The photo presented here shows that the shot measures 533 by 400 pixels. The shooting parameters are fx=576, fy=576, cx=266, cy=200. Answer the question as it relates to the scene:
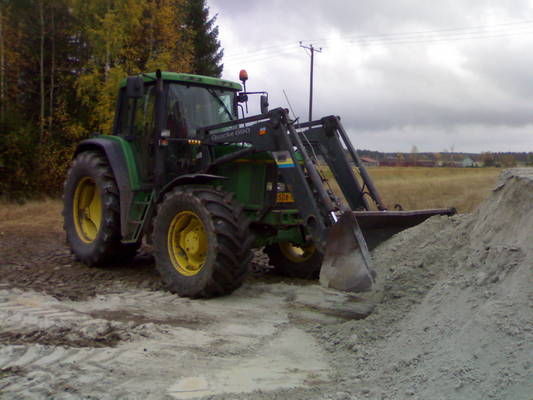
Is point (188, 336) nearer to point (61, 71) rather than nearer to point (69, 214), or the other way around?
point (69, 214)

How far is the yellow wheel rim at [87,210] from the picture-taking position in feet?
26.5

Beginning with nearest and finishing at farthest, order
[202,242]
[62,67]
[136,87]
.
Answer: [202,242] < [136,87] < [62,67]

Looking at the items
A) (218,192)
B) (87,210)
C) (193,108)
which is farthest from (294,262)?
(87,210)

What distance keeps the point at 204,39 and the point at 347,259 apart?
2637 cm

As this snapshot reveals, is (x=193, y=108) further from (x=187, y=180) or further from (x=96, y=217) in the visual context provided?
(x=96, y=217)

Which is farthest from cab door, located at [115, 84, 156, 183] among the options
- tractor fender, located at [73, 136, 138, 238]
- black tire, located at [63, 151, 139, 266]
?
black tire, located at [63, 151, 139, 266]

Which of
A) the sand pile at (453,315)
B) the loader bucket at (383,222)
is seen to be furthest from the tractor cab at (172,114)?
the sand pile at (453,315)

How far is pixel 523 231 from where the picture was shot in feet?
14.1

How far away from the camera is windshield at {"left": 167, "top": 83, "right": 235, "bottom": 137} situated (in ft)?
22.4

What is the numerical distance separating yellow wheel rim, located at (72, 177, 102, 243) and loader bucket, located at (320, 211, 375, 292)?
4249 mm

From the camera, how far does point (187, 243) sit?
6.31 meters

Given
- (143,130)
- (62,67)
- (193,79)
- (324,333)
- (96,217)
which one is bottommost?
(324,333)

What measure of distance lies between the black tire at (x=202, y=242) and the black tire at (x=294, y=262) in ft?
4.65

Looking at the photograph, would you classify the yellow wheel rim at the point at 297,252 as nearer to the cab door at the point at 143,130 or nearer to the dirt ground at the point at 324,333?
the dirt ground at the point at 324,333
